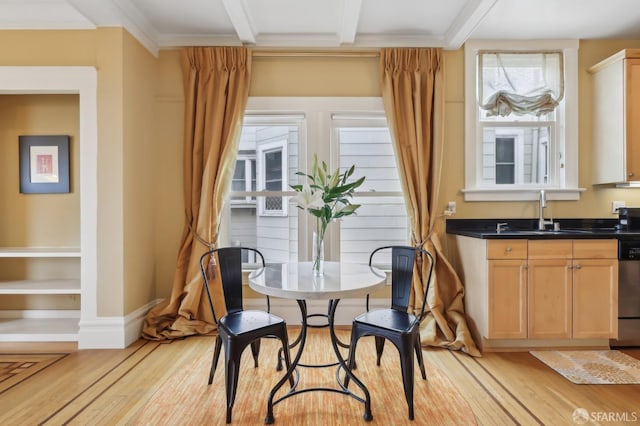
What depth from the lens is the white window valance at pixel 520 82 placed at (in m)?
3.61

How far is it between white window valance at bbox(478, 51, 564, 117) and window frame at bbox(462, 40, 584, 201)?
0.20 ft

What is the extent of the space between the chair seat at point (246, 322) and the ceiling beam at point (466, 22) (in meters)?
2.69

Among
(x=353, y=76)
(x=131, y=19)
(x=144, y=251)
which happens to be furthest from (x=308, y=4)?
(x=144, y=251)

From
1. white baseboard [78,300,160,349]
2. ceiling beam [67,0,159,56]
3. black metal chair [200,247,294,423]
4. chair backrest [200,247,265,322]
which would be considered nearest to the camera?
black metal chair [200,247,294,423]

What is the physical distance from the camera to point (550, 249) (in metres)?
2.98

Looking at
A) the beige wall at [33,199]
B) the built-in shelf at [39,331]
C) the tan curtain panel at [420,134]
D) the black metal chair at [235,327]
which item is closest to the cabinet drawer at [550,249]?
the tan curtain panel at [420,134]

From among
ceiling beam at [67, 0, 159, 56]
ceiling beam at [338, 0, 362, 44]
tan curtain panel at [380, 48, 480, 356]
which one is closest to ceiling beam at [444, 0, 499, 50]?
tan curtain panel at [380, 48, 480, 356]

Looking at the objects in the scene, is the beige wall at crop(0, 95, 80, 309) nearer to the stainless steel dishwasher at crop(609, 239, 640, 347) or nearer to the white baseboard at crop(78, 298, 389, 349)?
the white baseboard at crop(78, 298, 389, 349)

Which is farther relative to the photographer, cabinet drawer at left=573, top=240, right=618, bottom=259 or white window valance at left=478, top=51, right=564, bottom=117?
white window valance at left=478, top=51, right=564, bottom=117

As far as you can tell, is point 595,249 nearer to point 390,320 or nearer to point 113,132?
point 390,320

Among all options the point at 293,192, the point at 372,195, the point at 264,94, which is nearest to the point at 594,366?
the point at 372,195

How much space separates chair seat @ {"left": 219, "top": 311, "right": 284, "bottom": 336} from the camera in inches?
84.7

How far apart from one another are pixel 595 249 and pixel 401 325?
6.17ft

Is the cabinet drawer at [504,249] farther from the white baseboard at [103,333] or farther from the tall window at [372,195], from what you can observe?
the white baseboard at [103,333]
